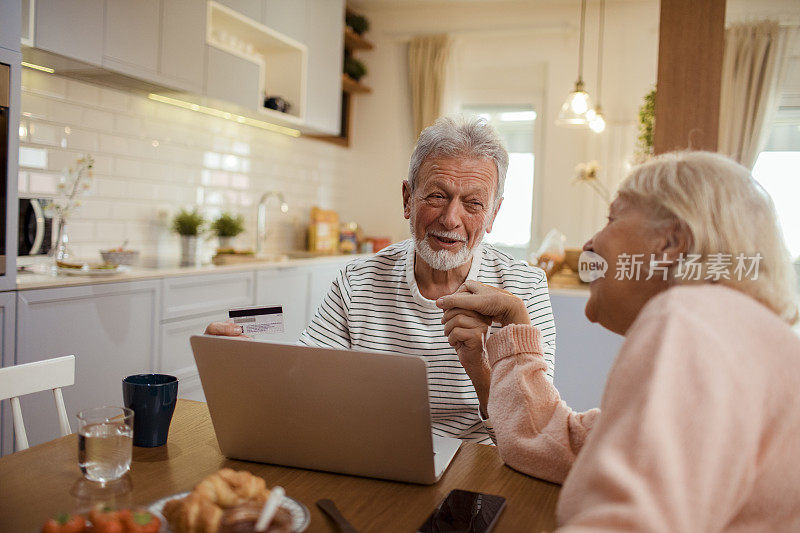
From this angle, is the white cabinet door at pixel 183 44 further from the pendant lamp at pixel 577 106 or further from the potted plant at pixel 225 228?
the pendant lamp at pixel 577 106

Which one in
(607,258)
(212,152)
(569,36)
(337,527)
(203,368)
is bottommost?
(337,527)

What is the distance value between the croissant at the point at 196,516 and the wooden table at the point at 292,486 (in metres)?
0.17

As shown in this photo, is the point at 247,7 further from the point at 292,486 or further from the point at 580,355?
the point at 292,486

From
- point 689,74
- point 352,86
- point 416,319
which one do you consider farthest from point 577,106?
point 416,319

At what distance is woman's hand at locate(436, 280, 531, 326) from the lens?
1.25 meters

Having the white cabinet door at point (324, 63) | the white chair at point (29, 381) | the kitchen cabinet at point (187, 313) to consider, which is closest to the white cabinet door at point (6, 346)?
the kitchen cabinet at point (187, 313)

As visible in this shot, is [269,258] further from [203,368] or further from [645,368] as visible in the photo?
[645,368]

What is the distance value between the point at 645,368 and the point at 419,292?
3.65ft

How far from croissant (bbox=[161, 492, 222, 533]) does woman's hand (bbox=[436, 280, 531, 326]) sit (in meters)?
0.62

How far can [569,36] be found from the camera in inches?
212

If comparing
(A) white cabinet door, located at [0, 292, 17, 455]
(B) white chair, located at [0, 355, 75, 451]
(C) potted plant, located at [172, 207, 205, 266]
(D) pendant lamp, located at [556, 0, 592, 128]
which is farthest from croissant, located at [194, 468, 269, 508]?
(D) pendant lamp, located at [556, 0, 592, 128]

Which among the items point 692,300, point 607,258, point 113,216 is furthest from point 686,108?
point 113,216

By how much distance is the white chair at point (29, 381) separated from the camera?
137cm

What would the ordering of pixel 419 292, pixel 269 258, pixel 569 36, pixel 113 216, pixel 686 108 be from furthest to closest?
1. pixel 569 36
2. pixel 269 258
3. pixel 113 216
4. pixel 686 108
5. pixel 419 292
